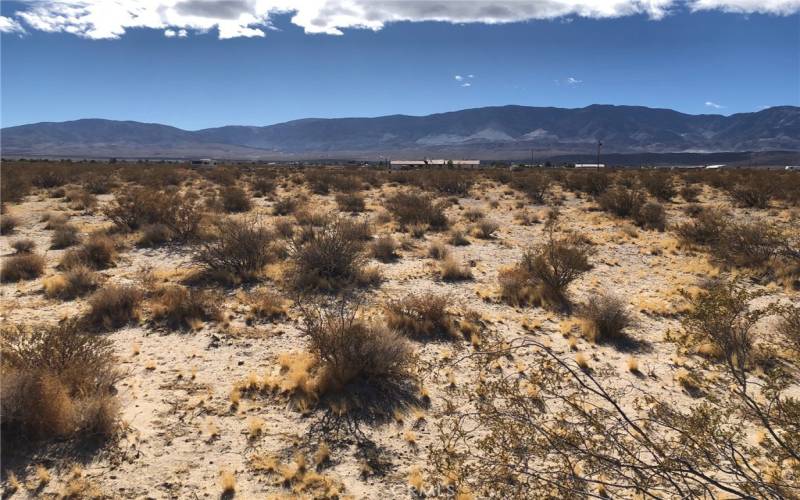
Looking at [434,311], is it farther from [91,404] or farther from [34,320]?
[34,320]

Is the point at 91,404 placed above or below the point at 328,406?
above

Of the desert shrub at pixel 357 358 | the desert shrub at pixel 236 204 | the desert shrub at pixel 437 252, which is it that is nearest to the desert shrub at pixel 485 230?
the desert shrub at pixel 437 252

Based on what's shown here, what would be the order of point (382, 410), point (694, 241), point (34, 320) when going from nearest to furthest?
point (382, 410)
point (34, 320)
point (694, 241)

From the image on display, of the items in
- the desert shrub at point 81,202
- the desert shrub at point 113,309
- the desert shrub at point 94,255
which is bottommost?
the desert shrub at point 113,309

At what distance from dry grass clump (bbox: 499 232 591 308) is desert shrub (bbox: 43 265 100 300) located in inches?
330

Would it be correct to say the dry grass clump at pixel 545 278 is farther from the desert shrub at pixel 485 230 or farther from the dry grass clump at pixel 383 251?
the desert shrub at pixel 485 230

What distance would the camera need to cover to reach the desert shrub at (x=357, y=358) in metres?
6.37

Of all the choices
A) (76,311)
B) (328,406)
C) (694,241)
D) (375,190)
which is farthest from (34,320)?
(375,190)

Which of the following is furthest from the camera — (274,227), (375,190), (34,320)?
(375,190)

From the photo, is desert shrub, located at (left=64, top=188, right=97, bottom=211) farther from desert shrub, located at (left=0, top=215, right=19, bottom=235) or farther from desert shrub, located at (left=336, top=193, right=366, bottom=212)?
desert shrub, located at (left=336, top=193, right=366, bottom=212)

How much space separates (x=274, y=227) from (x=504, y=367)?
12094 millimetres

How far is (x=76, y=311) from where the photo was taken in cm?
853

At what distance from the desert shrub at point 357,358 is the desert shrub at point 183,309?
2.68 m

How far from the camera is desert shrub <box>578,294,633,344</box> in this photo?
8.09 meters
